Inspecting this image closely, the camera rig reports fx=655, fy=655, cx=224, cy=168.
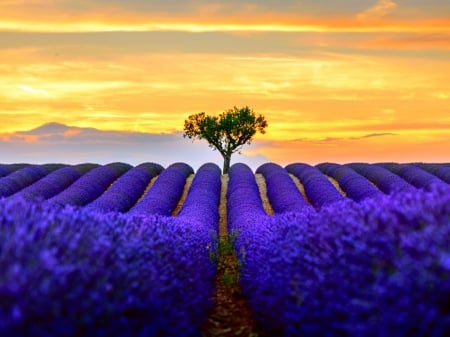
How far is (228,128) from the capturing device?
35.7 m

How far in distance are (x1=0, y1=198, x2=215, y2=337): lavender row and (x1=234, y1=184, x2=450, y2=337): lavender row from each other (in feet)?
3.84

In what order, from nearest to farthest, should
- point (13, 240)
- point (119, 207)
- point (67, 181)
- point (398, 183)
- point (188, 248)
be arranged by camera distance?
1. point (13, 240)
2. point (188, 248)
3. point (119, 207)
4. point (398, 183)
5. point (67, 181)

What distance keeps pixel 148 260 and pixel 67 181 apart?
2236 cm

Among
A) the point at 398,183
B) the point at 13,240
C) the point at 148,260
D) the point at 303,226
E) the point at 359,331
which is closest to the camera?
the point at 359,331

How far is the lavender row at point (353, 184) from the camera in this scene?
76.0 feet

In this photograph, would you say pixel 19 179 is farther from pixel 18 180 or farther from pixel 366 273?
pixel 366 273

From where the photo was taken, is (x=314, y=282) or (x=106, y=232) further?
(x=106, y=232)

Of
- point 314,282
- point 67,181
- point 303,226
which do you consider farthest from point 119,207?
point 314,282

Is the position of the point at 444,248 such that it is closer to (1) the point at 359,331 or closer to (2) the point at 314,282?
(1) the point at 359,331

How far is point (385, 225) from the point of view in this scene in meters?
5.90

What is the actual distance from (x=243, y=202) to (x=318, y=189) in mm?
4408

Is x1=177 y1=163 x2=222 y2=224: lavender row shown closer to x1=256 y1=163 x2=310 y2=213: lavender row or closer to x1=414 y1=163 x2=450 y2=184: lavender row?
x1=256 y1=163 x2=310 y2=213: lavender row

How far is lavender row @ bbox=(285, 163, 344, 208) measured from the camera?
2178 cm

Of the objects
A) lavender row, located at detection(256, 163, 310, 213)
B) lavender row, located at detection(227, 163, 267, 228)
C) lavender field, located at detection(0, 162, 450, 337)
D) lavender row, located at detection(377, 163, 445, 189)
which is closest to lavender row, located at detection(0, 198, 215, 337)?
lavender field, located at detection(0, 162, 450, 337)
